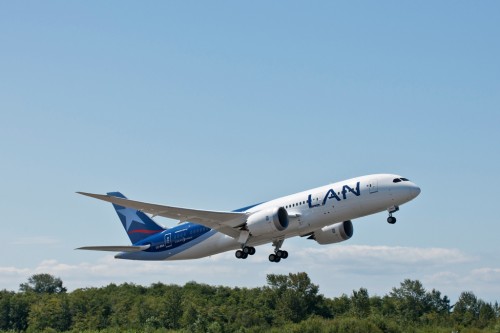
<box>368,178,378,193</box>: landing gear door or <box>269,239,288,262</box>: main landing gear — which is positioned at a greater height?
<box>368,178,378,193</box>: landing gear door

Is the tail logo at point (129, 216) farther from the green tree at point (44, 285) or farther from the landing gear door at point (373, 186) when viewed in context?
the green tree at point (44, 285)

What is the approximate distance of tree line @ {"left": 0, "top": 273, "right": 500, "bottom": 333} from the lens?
111 meters

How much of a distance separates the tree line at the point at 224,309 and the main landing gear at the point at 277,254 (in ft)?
151

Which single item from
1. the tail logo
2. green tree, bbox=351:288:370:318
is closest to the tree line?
green tree, bbox=351:288:370:318

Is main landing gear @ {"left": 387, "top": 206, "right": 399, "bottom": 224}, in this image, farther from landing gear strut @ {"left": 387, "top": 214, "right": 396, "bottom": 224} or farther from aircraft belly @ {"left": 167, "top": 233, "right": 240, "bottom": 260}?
aircraft belly @ {"left": 167, "top": 233, "right": 240, "bottom": 260}

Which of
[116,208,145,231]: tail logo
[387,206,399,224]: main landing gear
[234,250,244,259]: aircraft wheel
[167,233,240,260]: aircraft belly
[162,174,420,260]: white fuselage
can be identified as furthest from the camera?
[116,208,145,231]: tail logo

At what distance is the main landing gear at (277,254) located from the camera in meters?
59.5

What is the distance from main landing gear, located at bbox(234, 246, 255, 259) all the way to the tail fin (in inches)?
362

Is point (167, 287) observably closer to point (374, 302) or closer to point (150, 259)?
point (374, 302)

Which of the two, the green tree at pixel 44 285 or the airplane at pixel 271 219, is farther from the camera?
the green tree at pixel 44 285

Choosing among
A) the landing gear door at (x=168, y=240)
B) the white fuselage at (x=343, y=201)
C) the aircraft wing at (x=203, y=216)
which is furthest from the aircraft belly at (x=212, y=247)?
the white fuselage at (x=343, y=201)

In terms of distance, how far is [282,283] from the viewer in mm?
123562

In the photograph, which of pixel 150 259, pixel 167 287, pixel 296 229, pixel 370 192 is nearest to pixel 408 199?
pixel 370 192

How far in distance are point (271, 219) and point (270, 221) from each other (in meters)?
0.15
